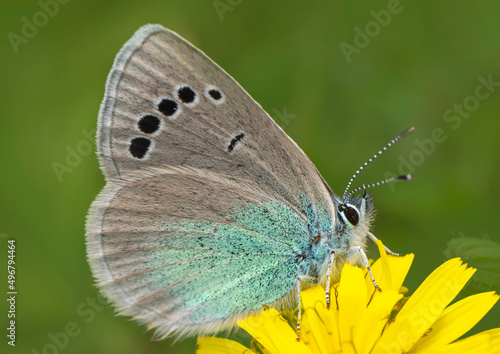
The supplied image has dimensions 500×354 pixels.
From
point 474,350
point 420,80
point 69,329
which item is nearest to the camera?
point 474,350

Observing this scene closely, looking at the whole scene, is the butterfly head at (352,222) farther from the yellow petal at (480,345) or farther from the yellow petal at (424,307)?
the yellow petal at (480,345)

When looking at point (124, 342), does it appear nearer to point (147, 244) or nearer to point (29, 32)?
point (147, 244)

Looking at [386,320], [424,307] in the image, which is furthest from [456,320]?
[386,320]

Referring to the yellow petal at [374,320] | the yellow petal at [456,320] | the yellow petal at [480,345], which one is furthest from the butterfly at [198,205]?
the yellow petal at [480,345]

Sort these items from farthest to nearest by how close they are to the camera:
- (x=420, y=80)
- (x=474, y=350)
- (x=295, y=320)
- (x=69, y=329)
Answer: (x=420, y=80) → (x=69, y=329) → (x=295, y=320) → (x=474, y=350)

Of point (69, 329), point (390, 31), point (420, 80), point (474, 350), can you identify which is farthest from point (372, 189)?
point (69, 329)

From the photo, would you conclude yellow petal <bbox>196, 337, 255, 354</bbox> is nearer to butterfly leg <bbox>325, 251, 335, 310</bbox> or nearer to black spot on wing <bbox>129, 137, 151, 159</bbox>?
butterfly leg <bbox>325, 251, 335, 310</bbox>

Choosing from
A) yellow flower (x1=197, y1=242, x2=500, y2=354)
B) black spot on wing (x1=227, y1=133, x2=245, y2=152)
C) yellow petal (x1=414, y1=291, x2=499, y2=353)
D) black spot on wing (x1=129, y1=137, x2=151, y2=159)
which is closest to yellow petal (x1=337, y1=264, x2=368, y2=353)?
yellow flower (x1=197, y1=242, x2=500, y2=354)
